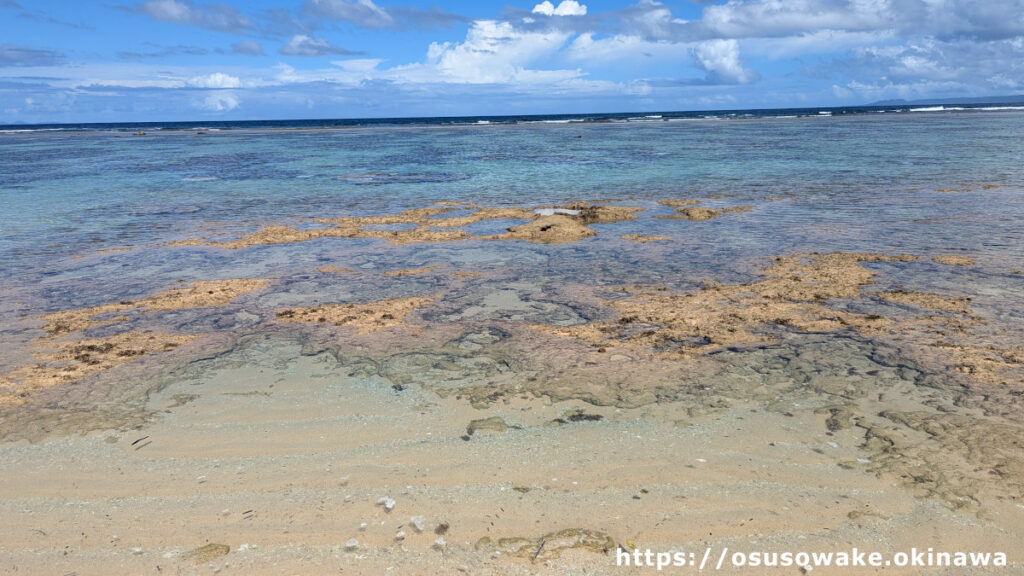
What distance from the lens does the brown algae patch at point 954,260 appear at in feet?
32.1

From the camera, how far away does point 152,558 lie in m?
3.82

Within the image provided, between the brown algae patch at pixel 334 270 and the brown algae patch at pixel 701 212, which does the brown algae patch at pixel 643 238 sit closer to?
the brown algae patch at pixel 701 212

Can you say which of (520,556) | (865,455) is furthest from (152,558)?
(865,455)

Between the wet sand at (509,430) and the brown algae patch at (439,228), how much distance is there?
4.23 m

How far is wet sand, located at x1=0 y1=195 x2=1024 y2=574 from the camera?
3939mm

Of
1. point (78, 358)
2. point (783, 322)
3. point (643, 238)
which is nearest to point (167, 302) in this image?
point (78, 358)

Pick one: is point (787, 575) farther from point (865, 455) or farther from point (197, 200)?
point (197, 200)

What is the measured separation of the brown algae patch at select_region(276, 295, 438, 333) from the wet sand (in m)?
0.05

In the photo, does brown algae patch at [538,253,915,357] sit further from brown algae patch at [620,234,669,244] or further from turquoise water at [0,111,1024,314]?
brown algae patch at [620,234,669,244]

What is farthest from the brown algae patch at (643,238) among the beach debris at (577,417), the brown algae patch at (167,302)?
the beach debris at (577,417)

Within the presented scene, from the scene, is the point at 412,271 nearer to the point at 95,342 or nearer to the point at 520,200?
the point at 95,342

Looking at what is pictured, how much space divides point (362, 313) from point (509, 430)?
367 centimetres

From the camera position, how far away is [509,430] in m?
5.25

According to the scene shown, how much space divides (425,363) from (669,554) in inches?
137
